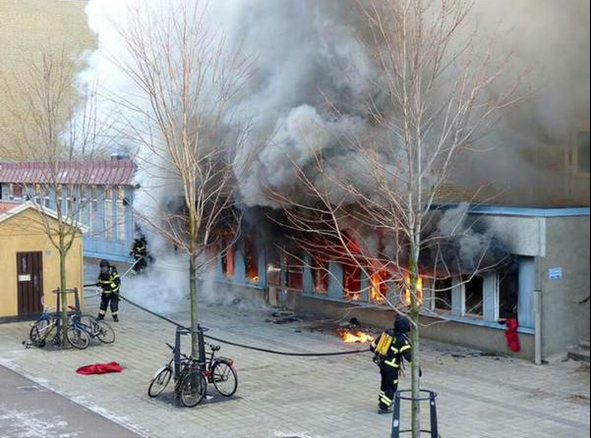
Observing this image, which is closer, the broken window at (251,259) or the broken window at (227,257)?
the broken window at (251,259)

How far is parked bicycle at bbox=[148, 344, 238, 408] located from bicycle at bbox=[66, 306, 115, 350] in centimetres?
380

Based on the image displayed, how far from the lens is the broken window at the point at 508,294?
1406 cm

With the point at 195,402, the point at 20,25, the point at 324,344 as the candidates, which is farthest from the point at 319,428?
the point at 20,25

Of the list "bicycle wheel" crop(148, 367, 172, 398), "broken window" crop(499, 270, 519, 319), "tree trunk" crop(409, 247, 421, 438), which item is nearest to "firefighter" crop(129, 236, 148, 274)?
"bicycle wheel" crop(148, 367, 172, 398)

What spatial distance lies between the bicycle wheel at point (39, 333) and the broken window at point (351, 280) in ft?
21.4

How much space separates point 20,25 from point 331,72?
13924 millimetres

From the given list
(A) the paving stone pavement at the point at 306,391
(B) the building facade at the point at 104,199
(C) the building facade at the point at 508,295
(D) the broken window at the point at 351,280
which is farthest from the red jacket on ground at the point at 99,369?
(B) the building facade at the point at 104,199

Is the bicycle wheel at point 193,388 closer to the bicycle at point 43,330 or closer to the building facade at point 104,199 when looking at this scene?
the bicycle at point 43,330

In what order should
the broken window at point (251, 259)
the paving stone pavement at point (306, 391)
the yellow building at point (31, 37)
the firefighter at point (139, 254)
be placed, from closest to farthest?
1. the paving stone pavement at point (306, 391)
2. the broken window at point (251, 259)
3. the firefighter at point (139, 254)
4. the yellow building at point (31, 37)

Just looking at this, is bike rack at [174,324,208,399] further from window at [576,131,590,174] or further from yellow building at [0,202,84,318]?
window at [576,131,590,174]

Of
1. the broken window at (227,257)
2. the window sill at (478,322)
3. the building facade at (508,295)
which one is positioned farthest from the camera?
the broken window at (227,257)

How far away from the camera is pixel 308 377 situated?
12.9 m

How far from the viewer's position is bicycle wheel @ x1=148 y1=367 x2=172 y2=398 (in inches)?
449

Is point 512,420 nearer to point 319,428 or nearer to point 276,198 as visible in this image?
point 319,428
